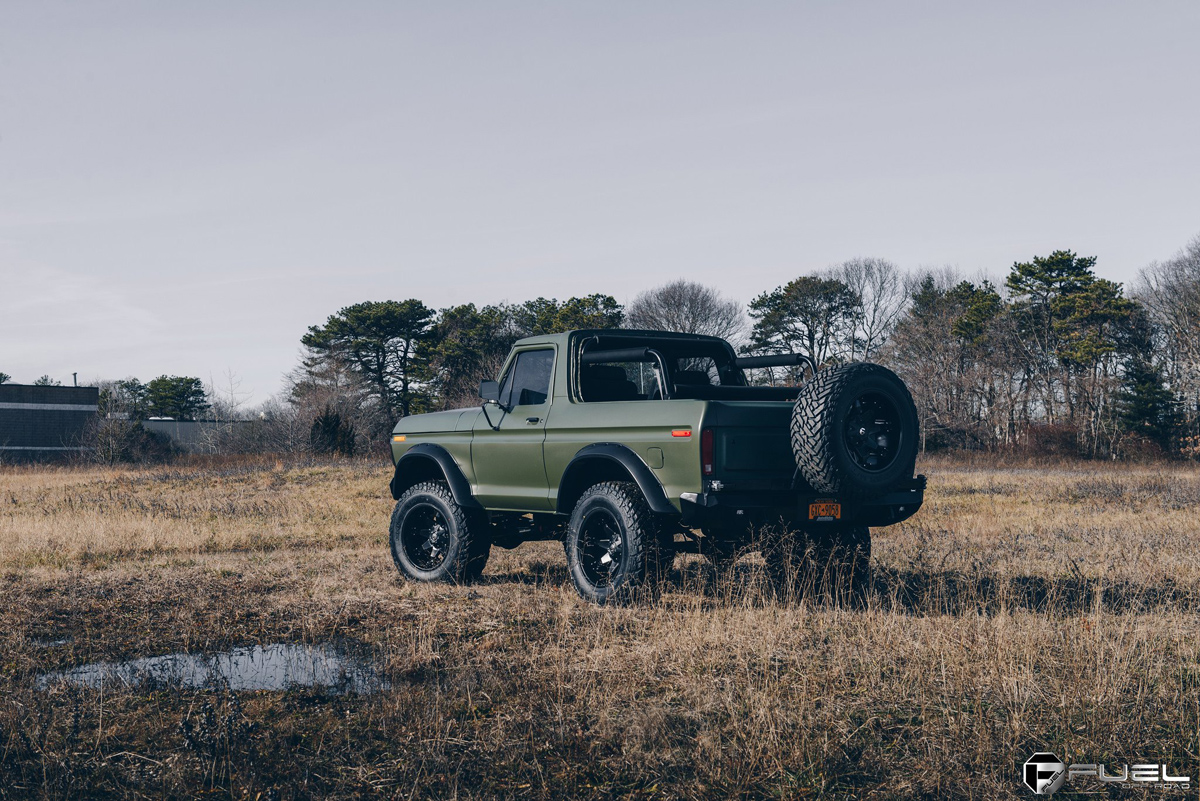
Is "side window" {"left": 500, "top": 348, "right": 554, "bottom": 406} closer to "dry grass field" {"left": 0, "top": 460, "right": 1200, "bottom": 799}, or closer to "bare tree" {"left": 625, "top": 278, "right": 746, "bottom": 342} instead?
"dry grass field" {"left": 0, "top": 460, "right": 1200, "bottom": 799}

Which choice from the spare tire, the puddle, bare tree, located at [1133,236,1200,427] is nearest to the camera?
the puddle

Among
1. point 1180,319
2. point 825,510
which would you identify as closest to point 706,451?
point 825,510

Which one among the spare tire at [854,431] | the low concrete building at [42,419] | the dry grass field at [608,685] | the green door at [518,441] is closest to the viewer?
the dry grass field at [608,685]

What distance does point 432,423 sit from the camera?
9.28 meters

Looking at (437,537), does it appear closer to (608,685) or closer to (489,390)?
(489,390)

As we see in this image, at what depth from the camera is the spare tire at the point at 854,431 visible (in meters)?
6.47

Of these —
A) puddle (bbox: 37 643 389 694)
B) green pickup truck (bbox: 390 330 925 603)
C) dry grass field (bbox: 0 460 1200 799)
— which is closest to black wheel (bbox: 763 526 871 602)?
green pickup truck (bbox: 390 330 925 603)

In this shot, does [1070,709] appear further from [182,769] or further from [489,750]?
[182,769]

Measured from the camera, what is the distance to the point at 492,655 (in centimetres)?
585

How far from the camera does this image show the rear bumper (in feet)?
21.7

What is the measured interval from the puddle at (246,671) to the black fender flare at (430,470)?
254 cm

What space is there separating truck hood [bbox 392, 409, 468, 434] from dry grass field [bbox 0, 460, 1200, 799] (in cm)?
143

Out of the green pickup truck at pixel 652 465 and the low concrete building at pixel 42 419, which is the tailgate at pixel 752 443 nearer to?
the green pickup truck at pixel 652 465

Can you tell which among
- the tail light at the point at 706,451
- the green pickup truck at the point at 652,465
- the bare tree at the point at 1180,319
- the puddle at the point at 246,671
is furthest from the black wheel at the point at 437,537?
the bare tree at the point at 1180,319
